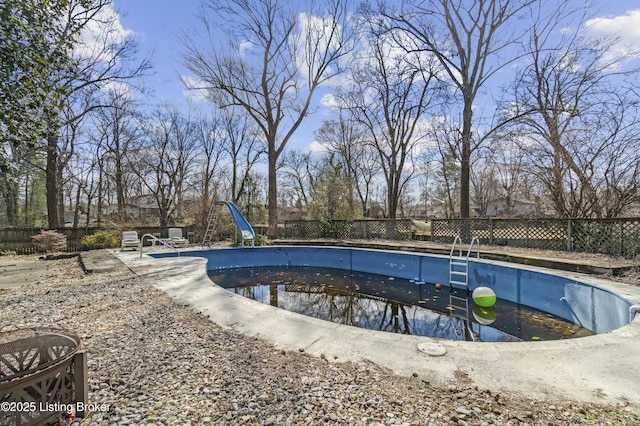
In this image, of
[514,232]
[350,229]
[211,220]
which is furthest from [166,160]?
[514,232]

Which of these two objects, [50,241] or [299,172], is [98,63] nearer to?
[50,241]

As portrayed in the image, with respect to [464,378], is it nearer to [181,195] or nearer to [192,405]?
[192,405]

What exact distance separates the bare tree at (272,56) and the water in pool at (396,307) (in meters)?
6.86

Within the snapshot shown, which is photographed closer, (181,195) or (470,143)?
(470,143)

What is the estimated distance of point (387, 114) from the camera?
16.2m

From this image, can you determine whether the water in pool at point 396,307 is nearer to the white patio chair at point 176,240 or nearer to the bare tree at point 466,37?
the white patio chair at point 176,240

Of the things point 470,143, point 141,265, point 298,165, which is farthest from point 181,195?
point 470,143

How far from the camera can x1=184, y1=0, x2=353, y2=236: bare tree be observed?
12703 millimetres

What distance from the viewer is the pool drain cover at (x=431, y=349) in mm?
2473

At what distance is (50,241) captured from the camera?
972cm

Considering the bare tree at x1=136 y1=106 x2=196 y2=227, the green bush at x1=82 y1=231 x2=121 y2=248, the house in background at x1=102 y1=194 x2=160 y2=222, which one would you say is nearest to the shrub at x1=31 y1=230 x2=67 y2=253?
the green bush at x1=82 y1=231 x2=121 y2=248

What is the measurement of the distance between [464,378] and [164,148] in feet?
68.1

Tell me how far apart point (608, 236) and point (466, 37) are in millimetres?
8869

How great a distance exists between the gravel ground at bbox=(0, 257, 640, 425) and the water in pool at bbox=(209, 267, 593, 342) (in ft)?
7.26
